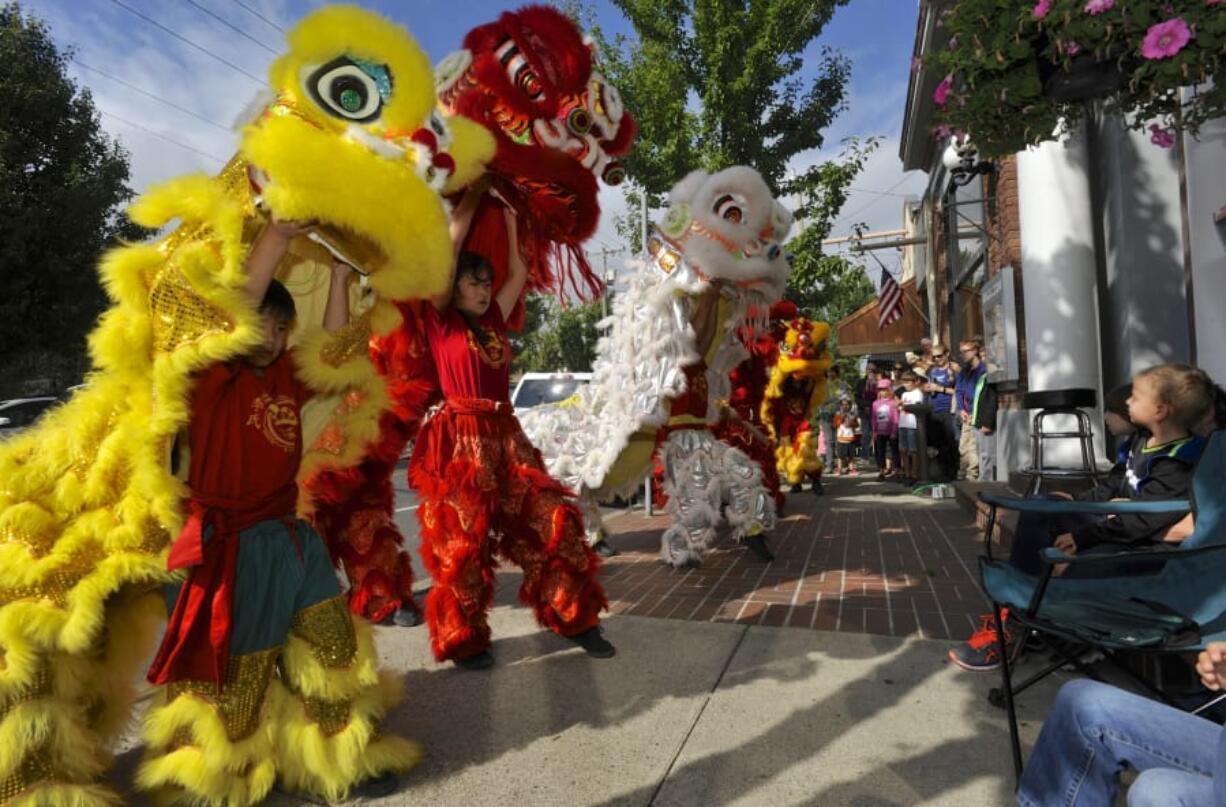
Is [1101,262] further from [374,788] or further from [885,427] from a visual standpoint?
[374,788]

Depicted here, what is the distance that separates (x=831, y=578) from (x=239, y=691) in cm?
338

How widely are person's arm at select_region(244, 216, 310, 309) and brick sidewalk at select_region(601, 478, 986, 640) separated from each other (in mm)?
2543

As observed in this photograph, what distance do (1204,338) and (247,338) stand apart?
506 centimetres

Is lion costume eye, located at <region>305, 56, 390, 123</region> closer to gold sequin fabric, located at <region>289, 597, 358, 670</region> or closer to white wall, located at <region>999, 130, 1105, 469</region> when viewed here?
gold sequin fabric, located at <region>289, 597, 358, 670</region>

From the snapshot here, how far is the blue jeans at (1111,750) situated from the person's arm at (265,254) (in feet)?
7.15

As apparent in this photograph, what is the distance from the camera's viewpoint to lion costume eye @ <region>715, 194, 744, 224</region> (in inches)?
179

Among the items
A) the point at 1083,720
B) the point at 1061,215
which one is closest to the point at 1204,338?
the point at 1061,215

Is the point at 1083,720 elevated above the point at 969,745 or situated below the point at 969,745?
above

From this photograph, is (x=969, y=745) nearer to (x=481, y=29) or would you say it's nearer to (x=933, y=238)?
(x=481, y=29)

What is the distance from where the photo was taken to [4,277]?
1362cm

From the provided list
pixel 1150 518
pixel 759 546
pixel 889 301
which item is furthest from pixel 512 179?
pixel 889 301

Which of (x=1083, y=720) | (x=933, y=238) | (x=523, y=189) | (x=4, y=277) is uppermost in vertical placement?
(x=933, y=238)

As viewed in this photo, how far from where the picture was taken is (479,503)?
2.89 meters

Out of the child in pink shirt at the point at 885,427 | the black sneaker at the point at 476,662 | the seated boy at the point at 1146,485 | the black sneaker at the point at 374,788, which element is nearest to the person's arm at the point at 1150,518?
the seated boy at the point at 1146,485
